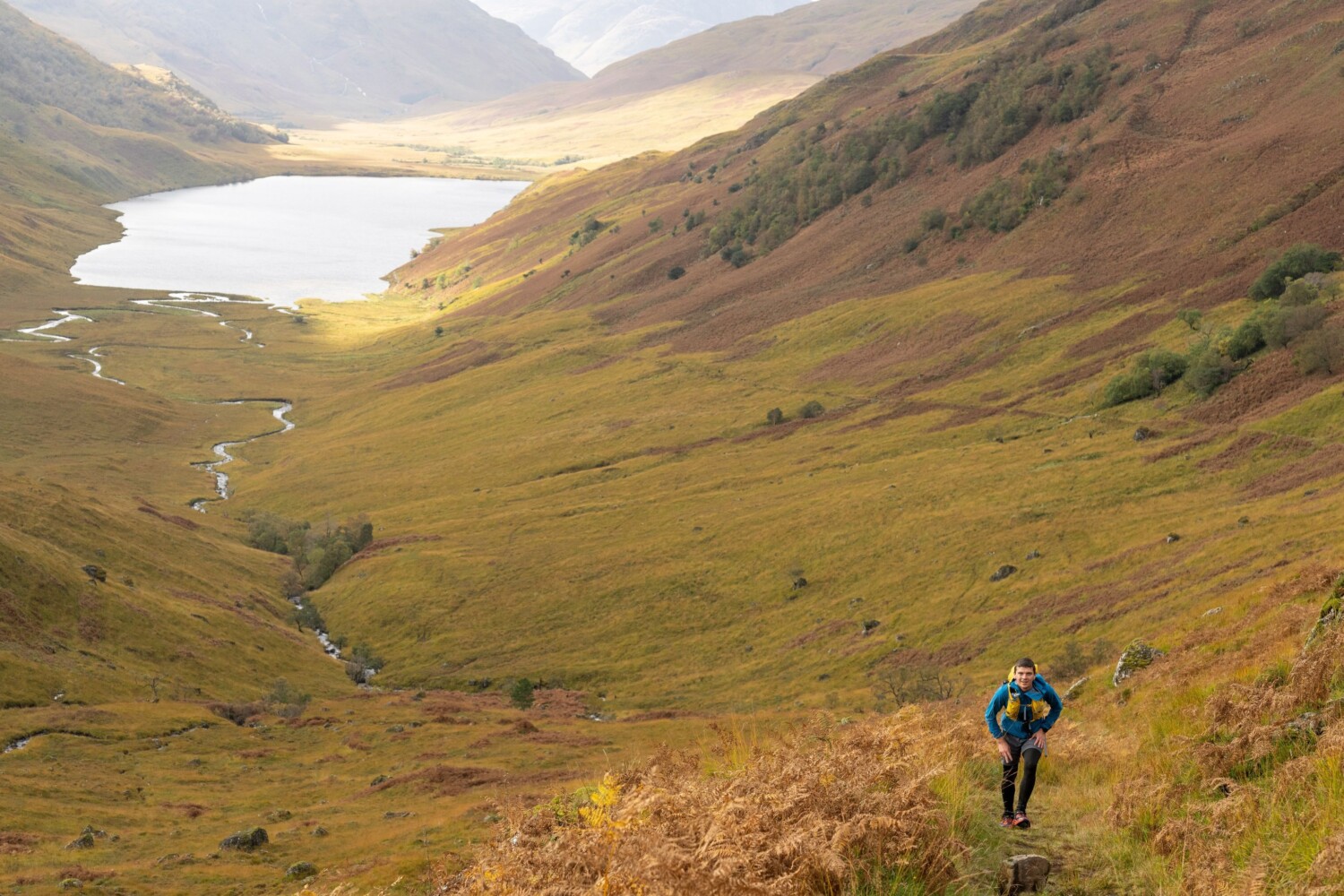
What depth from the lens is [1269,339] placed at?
78.3 meters

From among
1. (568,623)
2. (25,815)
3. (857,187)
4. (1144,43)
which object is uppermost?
(1144,43)

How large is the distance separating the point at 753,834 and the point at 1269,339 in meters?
83.2

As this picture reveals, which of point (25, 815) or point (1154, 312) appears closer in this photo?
point (25, 815)

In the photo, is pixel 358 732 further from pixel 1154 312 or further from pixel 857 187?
pixel 857 187

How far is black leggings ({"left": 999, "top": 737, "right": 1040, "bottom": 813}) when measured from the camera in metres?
14.0

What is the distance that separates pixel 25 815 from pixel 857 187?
510 ft

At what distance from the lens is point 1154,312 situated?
324 ft

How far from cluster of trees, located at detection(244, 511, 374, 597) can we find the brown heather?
98.6 m

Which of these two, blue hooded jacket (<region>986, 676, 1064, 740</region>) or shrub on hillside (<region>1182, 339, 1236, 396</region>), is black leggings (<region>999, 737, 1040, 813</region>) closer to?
blue hooded jacket (<region>986, 676, 1064, 740</region>)

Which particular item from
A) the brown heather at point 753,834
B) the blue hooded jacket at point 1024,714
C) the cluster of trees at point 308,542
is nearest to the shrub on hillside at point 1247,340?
the blue hooded jacket at point 1024,714

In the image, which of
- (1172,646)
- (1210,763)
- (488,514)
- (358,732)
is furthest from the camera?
(488,514)

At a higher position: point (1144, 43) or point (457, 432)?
point (1144, 43)

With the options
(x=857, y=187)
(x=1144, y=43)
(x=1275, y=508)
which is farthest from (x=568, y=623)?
(x=1144, y=43)

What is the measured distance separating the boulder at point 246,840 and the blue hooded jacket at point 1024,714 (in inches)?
1392
